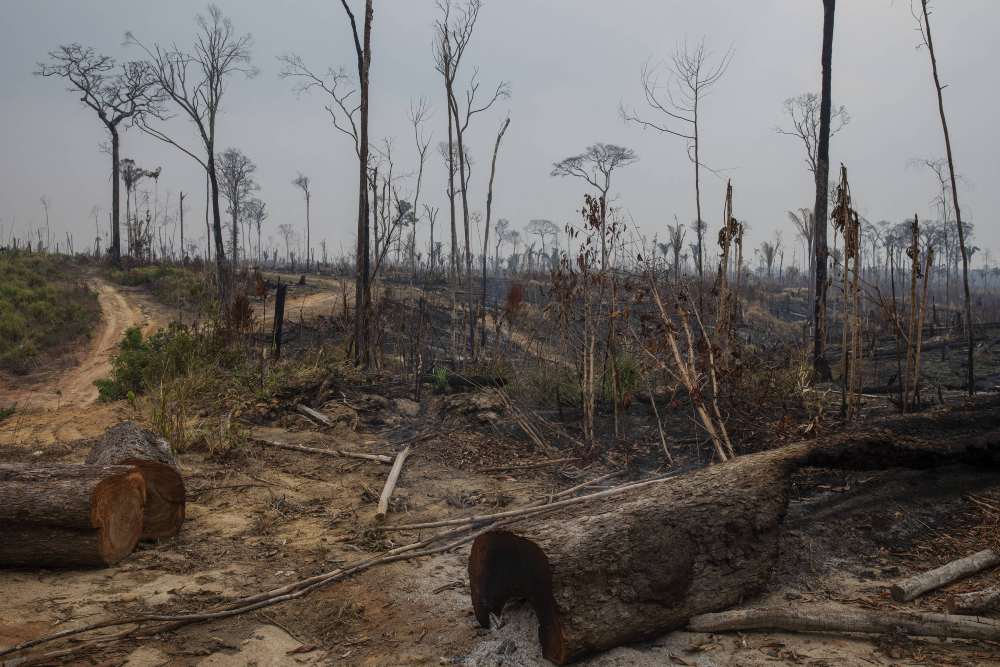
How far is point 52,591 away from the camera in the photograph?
3240 mm

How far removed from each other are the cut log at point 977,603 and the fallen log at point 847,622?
18 centimetres

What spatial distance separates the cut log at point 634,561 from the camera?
8.27ft

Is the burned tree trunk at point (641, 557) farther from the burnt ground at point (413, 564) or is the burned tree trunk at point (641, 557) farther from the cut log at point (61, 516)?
the cut log at point (61, 516)

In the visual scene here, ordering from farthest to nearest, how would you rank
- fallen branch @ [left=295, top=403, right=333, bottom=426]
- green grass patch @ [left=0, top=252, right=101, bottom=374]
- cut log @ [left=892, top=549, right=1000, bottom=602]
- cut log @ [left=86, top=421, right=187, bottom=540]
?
green grass patch @ [left=0, top=252, right=101, bottom=374] → fallen branch @ [left=295, top=403, right=333, bottom=426] → cut log @ [left=86, top=421, right=187, bottom=540] → cut log @ [left=892, top=549, right=1000, bottom=602]

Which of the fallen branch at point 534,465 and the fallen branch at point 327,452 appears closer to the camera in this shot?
the fallen branch at point 534,465

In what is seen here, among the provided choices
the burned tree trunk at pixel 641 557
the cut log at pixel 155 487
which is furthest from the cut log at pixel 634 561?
the cut log at pixel 155 487

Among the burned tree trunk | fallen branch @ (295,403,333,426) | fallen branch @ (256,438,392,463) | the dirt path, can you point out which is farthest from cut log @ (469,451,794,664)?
the dirt path

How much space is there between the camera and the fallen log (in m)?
2.43

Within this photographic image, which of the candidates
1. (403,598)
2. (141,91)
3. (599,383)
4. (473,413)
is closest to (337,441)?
(473,413)

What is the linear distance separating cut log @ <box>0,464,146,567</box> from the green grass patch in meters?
11.1

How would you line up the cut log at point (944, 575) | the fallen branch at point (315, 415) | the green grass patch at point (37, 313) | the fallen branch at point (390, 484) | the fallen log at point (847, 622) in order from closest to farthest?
the fallen log at point (847, 622)
the cut log at point (944, 575)
the fallen branch at point (390, 484)
the fallen branch at point (315, 415)
the green grass patch at point (37, 313)

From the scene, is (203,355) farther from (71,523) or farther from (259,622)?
(259,622)

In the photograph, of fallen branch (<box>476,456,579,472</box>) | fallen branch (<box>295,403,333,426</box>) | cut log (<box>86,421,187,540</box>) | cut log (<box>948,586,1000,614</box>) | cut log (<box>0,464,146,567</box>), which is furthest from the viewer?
fallen branch (<box>295,403,333,426</box>)

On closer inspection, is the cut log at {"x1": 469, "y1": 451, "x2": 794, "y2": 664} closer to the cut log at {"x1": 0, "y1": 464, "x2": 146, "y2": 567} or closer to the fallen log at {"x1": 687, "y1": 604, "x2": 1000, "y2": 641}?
the fallen log at {"x1": 687, "y1": 604, "x2": 1000, "y2": 641}
